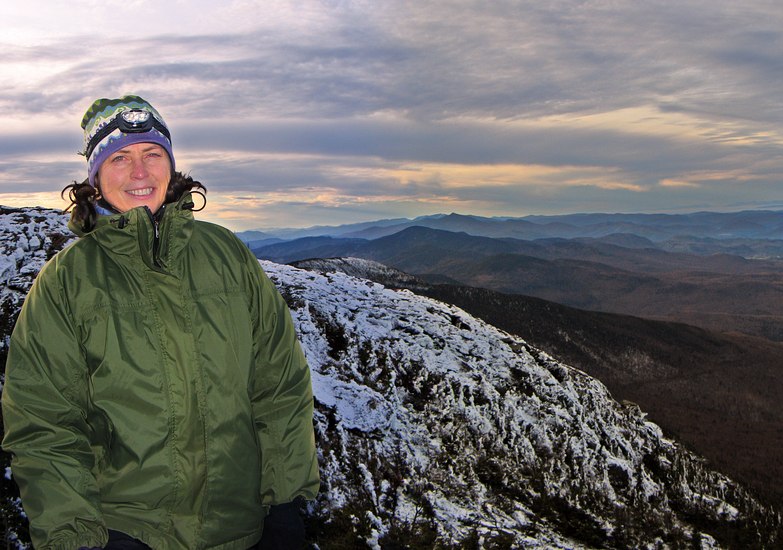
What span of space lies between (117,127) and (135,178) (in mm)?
499

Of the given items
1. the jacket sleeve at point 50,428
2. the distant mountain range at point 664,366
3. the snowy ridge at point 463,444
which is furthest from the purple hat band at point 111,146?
the distant mountain range at point 664,366

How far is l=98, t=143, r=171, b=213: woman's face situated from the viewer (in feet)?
14.5

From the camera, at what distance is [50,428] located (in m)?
3.55

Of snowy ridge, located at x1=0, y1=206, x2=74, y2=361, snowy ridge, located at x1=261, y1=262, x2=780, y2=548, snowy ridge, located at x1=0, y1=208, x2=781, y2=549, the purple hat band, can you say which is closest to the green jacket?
Answer: the purple hat band

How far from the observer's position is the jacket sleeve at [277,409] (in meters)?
4.36

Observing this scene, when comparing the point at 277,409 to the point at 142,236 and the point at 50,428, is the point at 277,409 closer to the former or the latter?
the point at 50,428

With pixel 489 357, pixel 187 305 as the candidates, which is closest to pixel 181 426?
pixel 187 305

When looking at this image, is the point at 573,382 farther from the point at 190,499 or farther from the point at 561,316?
the point at 561,316

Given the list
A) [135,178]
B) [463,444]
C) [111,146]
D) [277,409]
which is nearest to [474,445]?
[463,444]

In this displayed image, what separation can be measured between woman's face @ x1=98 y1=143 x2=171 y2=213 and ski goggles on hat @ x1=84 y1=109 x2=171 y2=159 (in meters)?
0.14

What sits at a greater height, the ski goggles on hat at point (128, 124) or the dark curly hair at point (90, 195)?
the ski goggles on hat at point (128, 124)

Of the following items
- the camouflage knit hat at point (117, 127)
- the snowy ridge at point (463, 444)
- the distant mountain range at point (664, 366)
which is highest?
the camouflage knit hat at point (117, 127)

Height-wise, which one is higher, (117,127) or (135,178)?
(117,127)

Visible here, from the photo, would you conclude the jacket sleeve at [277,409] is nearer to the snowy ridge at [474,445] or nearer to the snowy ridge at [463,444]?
the snowy ridge at [463,444]
